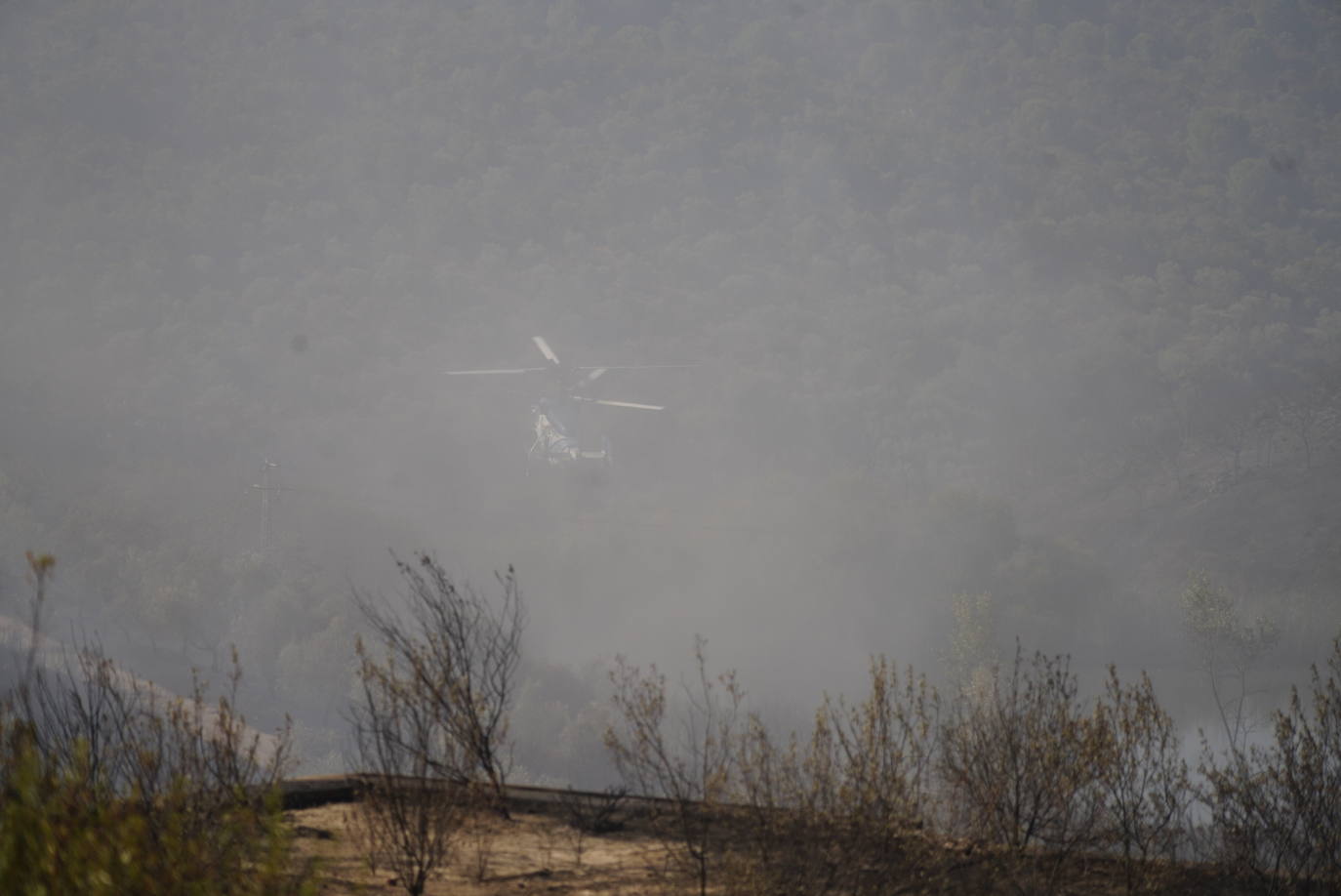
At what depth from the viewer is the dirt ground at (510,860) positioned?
9.53 m

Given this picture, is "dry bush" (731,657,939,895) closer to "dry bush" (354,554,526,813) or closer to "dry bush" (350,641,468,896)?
"dry bush" (350,641,468,896)

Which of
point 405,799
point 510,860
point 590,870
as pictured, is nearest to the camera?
point 405,799

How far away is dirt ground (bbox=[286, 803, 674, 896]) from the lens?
9.53 m

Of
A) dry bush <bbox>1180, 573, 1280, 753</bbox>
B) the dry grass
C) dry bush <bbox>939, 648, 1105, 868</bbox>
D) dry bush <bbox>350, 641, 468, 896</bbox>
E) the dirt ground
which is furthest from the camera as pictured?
Result: dry bush <bbox>1180, 573, 1280, 753</bbox>

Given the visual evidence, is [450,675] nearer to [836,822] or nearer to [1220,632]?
[836,822]

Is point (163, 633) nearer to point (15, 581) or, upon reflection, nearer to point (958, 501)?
point (15, 581)

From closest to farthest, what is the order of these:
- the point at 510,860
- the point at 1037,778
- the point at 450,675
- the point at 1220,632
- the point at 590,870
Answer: the point at 590,870 < the point at 510,860 < the point at 450,675 < the point at 1037,778 < the point at 1220,632

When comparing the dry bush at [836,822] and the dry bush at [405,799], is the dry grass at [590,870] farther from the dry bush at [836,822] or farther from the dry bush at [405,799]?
the dry bush at [836,822]

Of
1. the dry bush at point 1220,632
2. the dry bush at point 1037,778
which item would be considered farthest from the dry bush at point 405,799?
the dry bush at point 1220,632

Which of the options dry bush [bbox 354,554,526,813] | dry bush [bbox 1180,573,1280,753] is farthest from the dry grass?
dry bush [bbox 1180,573,1280,753]

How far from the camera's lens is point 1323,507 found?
176625 millimetres

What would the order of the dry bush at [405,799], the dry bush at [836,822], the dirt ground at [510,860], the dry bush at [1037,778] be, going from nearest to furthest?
1. the dry bush at [405,799]
2. the dry bush at [836,822]
3. the dirt ground at [510,860]
4. the dry bush at [1037,778]

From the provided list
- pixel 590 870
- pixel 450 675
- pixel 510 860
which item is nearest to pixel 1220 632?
pixel 590 870

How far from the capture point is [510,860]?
10.6m
